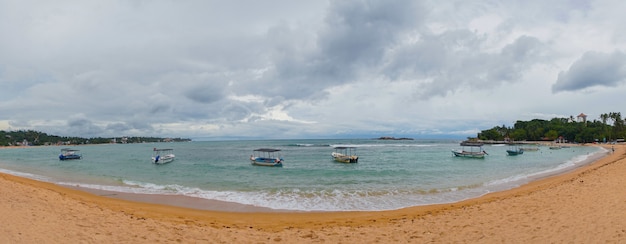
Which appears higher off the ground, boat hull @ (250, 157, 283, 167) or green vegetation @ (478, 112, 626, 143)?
green vegetation @ (478, 112, 626, 143)

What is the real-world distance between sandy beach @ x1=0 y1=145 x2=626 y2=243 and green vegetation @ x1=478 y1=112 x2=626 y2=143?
12961 cm

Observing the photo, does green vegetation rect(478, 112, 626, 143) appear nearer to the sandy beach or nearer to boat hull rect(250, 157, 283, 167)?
boat hull rect(250, 157, 283, 167)

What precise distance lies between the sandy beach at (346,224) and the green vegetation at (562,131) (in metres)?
130

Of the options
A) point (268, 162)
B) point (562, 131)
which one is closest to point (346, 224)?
point (268, 162)

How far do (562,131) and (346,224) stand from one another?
150m

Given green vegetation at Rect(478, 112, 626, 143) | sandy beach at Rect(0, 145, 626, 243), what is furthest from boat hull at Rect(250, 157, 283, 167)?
green vegetation at Rect(478, 112, 626, 143)

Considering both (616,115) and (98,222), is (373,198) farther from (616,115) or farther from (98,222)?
(616,115)

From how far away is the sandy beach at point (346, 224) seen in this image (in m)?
8.11

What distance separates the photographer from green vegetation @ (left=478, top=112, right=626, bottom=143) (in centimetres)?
11039

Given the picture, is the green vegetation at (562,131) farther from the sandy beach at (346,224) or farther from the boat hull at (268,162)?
the sandy beach at (346,224)

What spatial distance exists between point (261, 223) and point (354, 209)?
4.71 metres

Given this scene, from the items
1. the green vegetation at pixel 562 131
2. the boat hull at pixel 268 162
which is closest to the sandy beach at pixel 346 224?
the boat hull at pixel 268 162

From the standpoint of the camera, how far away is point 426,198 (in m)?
17.0

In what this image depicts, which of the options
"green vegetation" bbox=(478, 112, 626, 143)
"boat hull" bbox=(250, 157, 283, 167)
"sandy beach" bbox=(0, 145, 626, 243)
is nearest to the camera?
"sandy beach" bbox=(0, 145, 626, 243)
